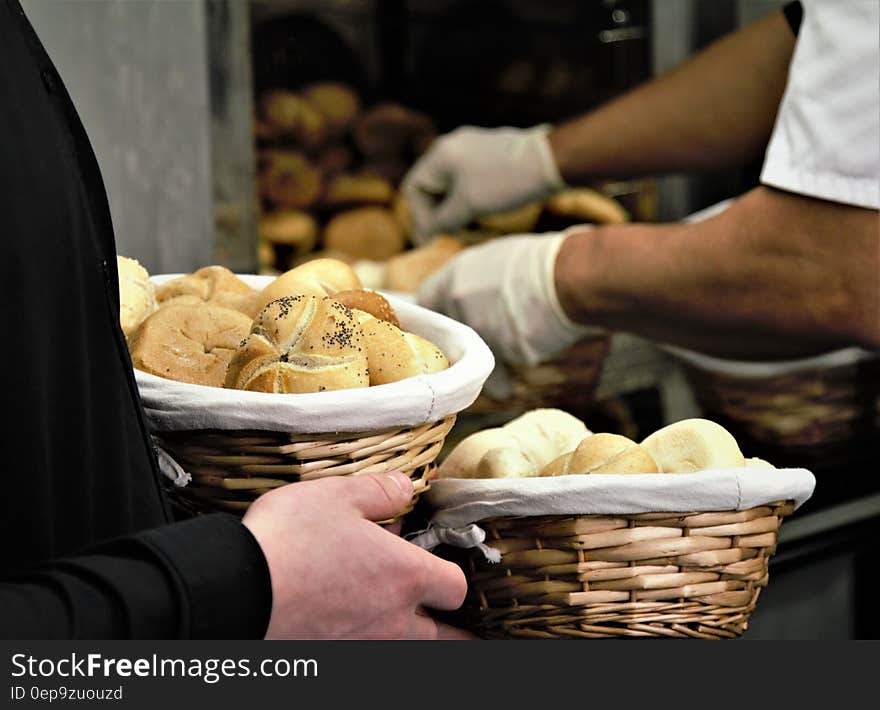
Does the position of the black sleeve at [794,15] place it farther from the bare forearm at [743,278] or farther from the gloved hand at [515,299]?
the gloved hand at [515,299]

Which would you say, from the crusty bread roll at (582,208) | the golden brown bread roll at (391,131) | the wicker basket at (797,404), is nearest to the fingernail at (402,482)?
the wicker basket at (797,404)

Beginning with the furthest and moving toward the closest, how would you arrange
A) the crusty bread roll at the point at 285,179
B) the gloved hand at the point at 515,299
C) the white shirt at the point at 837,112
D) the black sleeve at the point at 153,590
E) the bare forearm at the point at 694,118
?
1. the crusty bread roll at the point at 285,179
2. the bare forearm at the point at 694,118
3. the gloved hand at the point at 515,299
4. the white shirt at the point at 837,112
5. the black sleeve at the point at 153,590

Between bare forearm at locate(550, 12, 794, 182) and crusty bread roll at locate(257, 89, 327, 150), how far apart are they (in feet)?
1.79

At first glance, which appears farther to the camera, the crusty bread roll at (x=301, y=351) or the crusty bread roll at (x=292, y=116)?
the crusty bread roll at (x=292, y=116)

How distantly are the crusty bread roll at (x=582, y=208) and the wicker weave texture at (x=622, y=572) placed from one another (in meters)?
1.45

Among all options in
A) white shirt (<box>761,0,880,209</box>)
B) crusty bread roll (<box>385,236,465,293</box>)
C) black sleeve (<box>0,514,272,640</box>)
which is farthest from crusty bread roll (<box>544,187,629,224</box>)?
black sleeve (<box>0,514,272,640</box>)

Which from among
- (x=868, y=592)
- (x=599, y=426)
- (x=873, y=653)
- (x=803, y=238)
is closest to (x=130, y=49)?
(x=599, y=426)

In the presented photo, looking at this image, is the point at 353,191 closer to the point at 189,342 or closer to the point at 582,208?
the point at 582,208

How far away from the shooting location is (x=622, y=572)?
37.9 inches

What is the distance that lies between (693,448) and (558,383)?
90cm

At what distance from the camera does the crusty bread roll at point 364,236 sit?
242 centimetres

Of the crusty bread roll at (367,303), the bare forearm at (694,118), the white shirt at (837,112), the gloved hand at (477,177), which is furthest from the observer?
the gloved hand at (477,177)

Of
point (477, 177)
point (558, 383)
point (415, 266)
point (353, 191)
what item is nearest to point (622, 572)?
point (558, 383)

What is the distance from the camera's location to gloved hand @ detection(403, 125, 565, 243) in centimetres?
229
